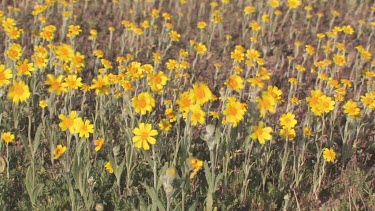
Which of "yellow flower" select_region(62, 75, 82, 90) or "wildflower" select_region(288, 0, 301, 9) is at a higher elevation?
"wildflower" select_region(288, 0, 301, 9)

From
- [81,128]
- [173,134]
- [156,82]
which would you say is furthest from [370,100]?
[81,128]

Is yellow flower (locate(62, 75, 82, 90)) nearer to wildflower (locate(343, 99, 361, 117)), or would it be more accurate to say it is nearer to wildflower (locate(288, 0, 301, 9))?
wildflower (locate(343, 99, 361, 117))

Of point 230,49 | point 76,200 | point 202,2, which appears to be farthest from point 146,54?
point 76,200

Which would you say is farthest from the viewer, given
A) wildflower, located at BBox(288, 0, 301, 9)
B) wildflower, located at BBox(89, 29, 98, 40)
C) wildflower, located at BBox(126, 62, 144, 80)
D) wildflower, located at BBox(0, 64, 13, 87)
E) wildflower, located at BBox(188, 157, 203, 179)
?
wildflower, located at BBox(288, 0, 301, 9)

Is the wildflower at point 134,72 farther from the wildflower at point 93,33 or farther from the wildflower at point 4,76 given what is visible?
the wildflower at point 93,33

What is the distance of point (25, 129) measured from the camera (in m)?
4.62

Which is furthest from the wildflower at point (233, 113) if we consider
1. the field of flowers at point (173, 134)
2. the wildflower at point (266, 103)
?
the wildflower at point (266, 103)

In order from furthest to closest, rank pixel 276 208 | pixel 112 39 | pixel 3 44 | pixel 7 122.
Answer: pixel 112 39 → pixel 3 44 → pixel 7 122 → pixel 276 208

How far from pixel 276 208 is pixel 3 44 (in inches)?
180

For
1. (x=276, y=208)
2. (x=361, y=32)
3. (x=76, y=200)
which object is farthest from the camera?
(x=361, y=32)

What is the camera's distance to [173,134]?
4.74m

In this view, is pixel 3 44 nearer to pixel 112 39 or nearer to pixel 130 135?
pixel 112 39

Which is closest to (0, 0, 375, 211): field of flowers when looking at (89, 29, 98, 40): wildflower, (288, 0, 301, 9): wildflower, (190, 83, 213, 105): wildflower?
(190, 83, 213, 105): wildflower

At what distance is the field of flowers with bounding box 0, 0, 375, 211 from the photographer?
11.3ft
